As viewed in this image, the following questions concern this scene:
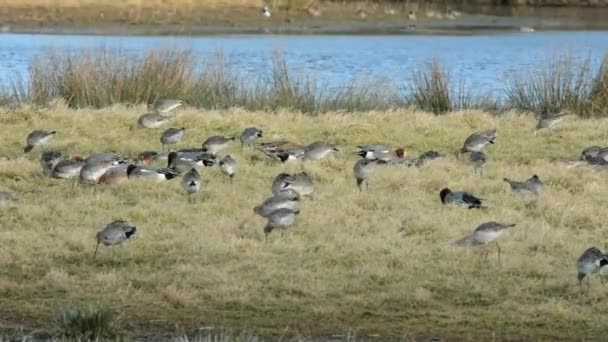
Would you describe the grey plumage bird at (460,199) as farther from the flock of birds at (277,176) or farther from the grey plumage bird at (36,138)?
the grey plumage bird at (36,138)

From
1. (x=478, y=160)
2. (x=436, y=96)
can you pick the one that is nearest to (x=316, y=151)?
(x=478, y=160)

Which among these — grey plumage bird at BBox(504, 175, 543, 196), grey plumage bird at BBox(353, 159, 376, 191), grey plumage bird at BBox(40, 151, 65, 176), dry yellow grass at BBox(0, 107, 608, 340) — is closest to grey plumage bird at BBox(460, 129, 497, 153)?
dry yellow grass at BBox(0, 107, 608, 340)

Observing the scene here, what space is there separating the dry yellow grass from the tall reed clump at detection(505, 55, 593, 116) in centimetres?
420

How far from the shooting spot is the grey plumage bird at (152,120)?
557 inches

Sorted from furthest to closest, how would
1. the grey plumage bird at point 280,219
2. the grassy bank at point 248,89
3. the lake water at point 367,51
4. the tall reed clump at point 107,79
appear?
the lake water at point 367,51
the grassy bank at point 248,89
the tall reed clump at point 107,79
the grey plumage bird at point 280,219

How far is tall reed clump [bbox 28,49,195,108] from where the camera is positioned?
17047 mm

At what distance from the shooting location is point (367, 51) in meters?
32.0

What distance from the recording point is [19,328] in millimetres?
7223

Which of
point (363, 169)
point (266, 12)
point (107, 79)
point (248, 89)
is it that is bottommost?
point (266, 12)

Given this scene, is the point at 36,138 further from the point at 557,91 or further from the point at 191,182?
the point at 557,91

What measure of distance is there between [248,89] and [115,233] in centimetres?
970

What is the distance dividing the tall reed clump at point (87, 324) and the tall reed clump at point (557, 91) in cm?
1138

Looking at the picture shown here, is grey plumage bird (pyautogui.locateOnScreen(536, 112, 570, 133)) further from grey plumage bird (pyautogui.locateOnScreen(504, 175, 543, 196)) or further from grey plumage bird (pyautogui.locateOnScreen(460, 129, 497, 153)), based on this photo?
grey plumage bird (pyautogui.locateOnScreen(504, 175, 543, 196))

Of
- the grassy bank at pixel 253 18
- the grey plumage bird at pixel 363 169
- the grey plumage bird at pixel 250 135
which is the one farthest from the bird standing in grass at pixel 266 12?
the grey plumage bird at pixel 363 169
